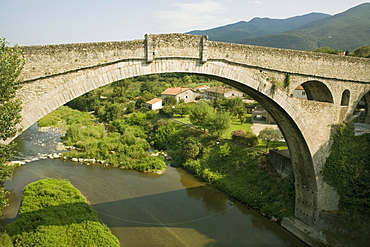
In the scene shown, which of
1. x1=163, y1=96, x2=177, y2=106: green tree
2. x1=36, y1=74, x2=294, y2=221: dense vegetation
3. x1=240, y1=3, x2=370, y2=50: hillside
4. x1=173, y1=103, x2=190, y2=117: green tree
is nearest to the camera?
x1=36, y1=74, x2=294, y2=221: dense vegetation

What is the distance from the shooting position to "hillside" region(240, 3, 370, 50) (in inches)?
3367

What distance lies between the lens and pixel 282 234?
12961 mm

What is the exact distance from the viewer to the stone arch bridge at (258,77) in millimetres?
7066

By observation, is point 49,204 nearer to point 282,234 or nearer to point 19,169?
point 19,169

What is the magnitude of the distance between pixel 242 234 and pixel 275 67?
27.2 feet

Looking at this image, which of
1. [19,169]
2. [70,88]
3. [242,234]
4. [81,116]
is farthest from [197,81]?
[70,88]

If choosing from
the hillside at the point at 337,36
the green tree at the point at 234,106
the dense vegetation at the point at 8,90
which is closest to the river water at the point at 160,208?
the dense vegetation at the point at 8,90

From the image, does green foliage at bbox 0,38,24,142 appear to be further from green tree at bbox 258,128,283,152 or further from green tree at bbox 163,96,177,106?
green tree at bbox 163,96,177,106

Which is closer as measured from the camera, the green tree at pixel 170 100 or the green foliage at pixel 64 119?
the green foliage at pixel 64 119

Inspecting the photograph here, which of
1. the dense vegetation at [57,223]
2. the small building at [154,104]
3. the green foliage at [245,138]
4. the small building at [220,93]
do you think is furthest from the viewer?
the small building at [220,93]

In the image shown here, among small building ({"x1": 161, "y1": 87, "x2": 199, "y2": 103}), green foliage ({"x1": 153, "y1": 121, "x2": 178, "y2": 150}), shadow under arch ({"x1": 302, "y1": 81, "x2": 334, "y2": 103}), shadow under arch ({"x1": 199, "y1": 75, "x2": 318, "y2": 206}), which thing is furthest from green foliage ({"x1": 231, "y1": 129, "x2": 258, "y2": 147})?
small building ({"x1": 161, "y1": 87, "x2": 199, "y2": 103})

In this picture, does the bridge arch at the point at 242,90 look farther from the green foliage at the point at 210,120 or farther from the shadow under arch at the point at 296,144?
the green foliage at the point at 210,120

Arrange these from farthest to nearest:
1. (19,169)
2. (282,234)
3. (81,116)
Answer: (81,116) < (19,169) < (282,234)

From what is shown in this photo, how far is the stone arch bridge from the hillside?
3255 inches
